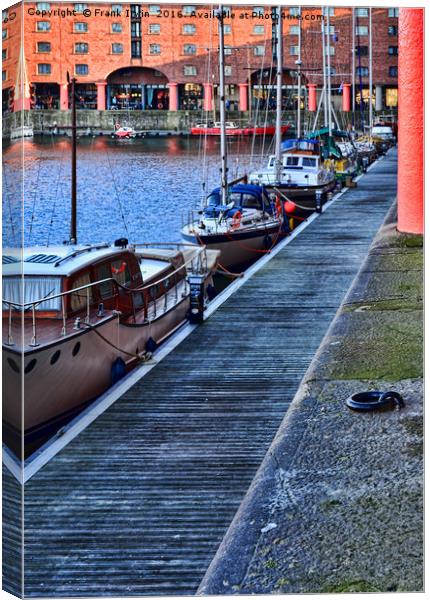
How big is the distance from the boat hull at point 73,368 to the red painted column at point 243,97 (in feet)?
6.08

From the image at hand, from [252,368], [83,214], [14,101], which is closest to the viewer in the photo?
[14,101]

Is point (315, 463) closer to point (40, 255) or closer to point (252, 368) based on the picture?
point (40, 255)

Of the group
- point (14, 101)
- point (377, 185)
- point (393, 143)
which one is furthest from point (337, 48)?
point (377, 185)

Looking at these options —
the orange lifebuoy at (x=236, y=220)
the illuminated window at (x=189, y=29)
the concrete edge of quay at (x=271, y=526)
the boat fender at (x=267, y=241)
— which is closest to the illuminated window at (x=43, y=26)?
the illuminated window at (x=189, y=29)

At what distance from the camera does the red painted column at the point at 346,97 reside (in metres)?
5.90

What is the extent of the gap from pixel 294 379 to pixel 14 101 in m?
3.58

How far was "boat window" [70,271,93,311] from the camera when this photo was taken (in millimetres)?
7789

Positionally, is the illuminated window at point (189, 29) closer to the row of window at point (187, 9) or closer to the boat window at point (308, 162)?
the row of window at point (187, 9)

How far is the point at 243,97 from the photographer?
6.50m

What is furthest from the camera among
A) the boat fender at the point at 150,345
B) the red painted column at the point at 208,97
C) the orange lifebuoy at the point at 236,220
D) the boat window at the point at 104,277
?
the orange lifebuoy at the point at 236,220

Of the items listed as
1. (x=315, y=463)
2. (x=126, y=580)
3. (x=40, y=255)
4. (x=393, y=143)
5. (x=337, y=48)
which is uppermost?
(x=337, y=48)

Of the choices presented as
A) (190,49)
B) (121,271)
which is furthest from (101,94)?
(121,271)

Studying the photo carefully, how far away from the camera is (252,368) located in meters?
8.43

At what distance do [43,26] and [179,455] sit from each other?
7.84 feet
